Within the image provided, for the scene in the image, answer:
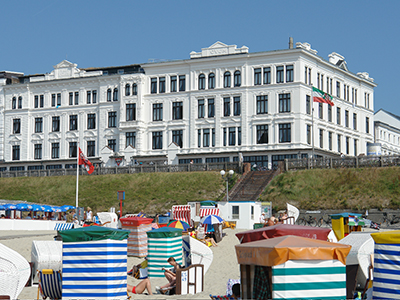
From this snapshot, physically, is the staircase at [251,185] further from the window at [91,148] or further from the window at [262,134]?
the window at [91,148]

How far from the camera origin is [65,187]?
2135 inches

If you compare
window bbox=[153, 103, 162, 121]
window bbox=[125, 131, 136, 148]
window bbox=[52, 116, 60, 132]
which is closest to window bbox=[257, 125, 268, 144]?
window bbox=[153, 103, 162, 121]

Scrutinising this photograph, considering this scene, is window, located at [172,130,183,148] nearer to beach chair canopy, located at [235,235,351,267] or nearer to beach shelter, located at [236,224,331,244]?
beach shelter, located at [236,224,331,244]

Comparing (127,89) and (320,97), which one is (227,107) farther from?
(127,89)

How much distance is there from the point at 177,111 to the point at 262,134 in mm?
9843

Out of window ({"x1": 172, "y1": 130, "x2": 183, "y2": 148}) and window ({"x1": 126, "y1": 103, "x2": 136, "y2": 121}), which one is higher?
window ({"x1": 126, "y1": 103, "x2": 136, "y2": 121})

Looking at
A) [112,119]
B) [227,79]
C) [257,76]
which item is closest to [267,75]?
[257,76]

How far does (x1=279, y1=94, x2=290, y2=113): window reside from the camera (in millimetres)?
54375

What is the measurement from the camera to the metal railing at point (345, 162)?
43094 mm

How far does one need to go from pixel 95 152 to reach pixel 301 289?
54.3m

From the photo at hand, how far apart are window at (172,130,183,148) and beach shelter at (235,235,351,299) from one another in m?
48.2

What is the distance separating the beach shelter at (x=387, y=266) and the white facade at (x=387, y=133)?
66.9 m

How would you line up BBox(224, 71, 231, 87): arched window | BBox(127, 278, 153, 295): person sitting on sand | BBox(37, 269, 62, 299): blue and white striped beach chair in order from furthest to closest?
1. BBox(224, 71, 231, 87): arched window
2. BBox(127, 278, 153, 295): person sitting on sand
3. BBox(37, 269, 62, 299): blue and white striped beach chair

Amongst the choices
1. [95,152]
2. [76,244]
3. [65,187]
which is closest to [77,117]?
[95,152]
